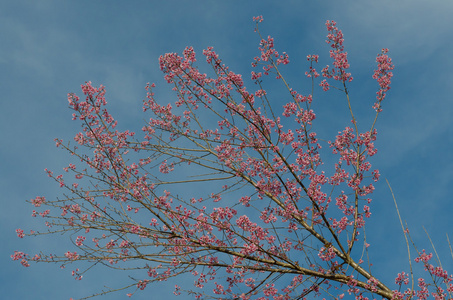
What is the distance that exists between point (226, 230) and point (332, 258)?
203 cm

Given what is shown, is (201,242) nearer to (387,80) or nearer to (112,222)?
(112,222)

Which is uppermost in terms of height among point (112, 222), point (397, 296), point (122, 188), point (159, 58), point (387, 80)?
point (159, 58)

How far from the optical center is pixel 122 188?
837 centimetres

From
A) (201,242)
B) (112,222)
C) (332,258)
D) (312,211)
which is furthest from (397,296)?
(112,222)

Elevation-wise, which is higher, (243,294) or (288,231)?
(288,231)

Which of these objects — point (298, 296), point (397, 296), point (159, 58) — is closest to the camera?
point (397, 296)

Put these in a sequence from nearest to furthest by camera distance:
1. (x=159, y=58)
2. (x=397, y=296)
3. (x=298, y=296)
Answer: (x=397, y=296) < (x=298, y=296) < (x=159, y=58)

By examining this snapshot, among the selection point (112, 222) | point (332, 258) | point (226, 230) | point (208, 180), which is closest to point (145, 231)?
point (112, 222)

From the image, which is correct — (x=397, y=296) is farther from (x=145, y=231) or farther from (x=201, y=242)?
(x=145, y=231)

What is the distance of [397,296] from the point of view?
7.72 meters

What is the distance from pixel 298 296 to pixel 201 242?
7.12 ft

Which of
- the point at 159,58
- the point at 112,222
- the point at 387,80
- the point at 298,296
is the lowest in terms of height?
the point at 298,296

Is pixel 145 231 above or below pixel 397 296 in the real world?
above

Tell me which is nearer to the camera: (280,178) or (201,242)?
(201,242)
